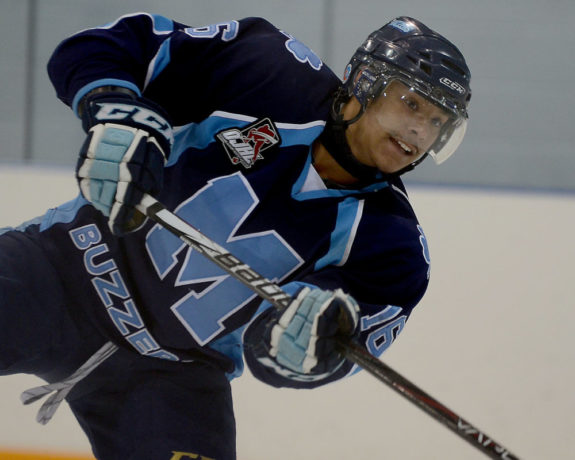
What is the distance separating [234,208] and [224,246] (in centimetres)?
8

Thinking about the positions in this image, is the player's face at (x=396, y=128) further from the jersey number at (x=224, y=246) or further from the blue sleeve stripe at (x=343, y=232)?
the jersey number at (x=224, y=246)

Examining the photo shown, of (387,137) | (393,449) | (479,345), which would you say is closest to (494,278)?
(479,345)

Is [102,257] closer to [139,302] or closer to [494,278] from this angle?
[139,302]

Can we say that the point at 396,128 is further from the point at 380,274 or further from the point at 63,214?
the point at 63,214

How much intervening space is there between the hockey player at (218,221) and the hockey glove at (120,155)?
2cm

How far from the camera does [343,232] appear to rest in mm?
1736

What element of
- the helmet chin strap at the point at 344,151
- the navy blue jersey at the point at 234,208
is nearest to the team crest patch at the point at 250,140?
the navy blue jersey at the point at 234,208

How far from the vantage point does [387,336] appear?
1.78m

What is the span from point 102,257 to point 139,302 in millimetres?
123

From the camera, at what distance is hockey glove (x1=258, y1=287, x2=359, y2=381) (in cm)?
142

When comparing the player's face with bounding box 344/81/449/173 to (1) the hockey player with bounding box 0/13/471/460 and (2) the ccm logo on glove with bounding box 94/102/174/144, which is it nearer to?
(1) the hockey player with bounding box 0/13/471/460

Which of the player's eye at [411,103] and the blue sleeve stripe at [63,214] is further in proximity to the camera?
the blue sleeve stripe at [63,214]

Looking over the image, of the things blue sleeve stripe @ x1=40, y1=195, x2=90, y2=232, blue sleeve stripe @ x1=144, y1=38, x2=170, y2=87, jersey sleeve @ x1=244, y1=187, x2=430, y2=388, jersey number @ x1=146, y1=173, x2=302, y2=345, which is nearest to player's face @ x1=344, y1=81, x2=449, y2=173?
jersey sleeve @ x1=244, y1=187, x2=430, y2=388

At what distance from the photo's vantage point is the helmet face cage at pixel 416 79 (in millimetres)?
1658
